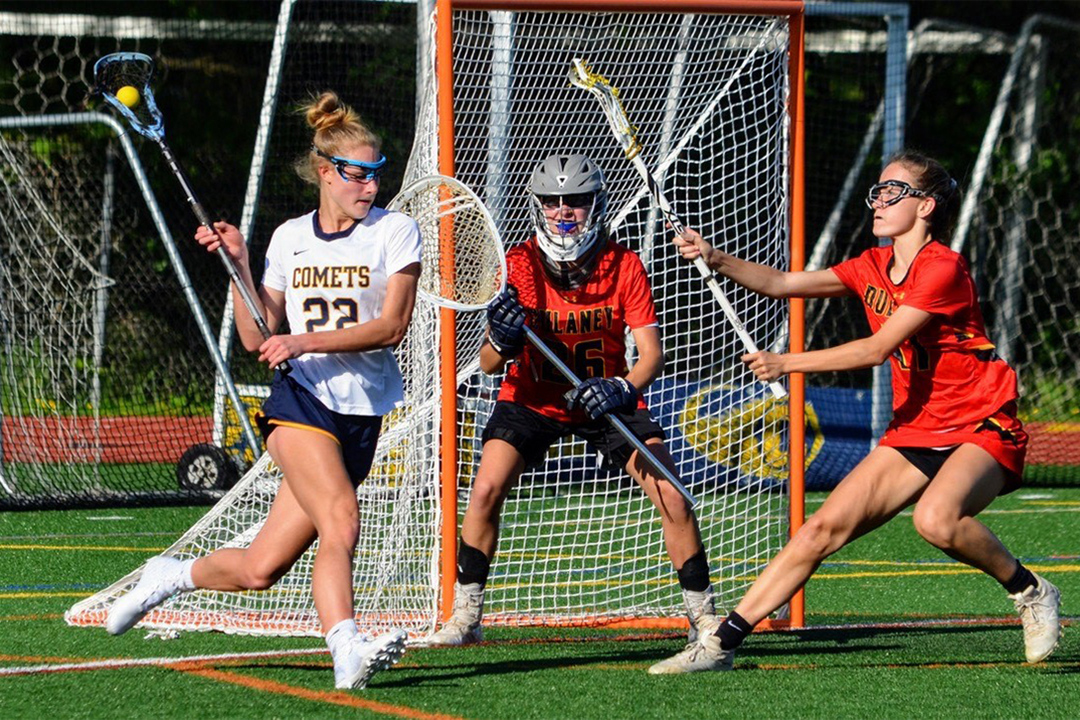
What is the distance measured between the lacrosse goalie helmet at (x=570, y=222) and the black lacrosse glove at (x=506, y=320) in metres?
0.33

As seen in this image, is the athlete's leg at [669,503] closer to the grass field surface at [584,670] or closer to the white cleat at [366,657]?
the grass field surface at [584,670]

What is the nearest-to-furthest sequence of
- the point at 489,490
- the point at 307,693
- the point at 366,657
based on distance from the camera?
1. the point at 366,657
2. the point at 307,693
3. the point at 489,490

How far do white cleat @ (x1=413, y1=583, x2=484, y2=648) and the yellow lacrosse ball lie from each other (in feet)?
6.59

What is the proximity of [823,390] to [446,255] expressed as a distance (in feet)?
23.5

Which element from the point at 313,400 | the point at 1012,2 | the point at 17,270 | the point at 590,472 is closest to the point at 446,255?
the point at 313,400

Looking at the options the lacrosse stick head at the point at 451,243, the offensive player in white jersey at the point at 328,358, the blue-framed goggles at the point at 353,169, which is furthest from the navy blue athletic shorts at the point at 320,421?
the lacrosse stick head at the point at 451,243

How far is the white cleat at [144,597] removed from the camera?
5250 mm

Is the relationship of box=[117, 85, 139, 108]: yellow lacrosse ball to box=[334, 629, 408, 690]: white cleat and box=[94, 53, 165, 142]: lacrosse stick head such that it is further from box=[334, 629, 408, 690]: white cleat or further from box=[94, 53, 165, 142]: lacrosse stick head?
box=[334, 629, 408, 690]: white cleat

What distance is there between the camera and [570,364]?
19.6 feet

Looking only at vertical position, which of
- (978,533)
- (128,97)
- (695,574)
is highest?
(128,97)

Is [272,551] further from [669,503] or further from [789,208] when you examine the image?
[789,208]

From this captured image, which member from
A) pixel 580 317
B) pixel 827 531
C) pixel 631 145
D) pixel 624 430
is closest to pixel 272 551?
pixel 624 430

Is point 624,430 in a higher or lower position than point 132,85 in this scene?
lower

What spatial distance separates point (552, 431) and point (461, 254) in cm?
71
